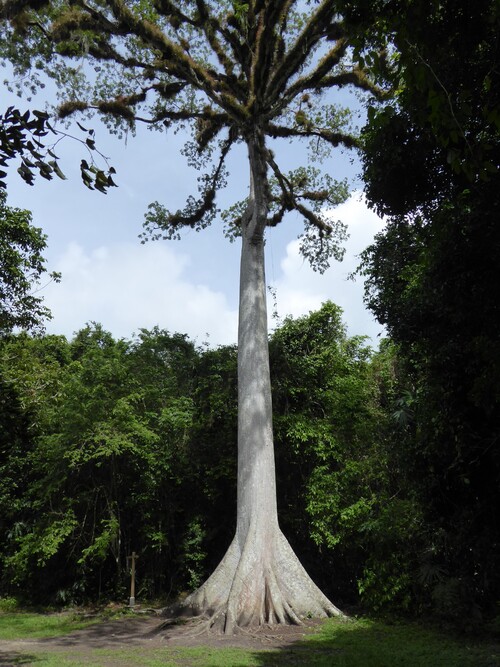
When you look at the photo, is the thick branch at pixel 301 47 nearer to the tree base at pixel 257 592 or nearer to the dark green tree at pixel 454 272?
the dark green tree at pixel 454 272

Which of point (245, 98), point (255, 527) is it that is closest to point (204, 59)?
point (245, 98)

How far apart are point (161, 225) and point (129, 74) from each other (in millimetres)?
3401

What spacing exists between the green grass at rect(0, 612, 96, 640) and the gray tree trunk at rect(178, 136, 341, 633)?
2.04 meters

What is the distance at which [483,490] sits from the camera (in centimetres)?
532

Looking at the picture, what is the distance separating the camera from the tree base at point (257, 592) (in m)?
8.84

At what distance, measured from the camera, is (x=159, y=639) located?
8.43 m

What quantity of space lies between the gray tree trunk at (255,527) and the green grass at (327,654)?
2.67 feet

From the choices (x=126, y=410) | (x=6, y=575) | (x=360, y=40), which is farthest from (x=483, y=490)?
(x=6, y=575)

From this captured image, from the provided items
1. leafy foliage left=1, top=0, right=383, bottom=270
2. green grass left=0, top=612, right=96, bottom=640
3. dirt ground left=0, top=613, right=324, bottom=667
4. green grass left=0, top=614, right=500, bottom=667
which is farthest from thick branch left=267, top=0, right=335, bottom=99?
A: green grass left=0, top=612, right=96, bottom=640

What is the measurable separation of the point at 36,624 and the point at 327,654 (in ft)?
18.3

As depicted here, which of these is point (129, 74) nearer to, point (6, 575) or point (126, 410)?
point (126, 410)

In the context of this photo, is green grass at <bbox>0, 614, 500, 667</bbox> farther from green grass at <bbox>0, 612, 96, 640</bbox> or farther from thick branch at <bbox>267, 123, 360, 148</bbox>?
thick branch at <bbox>267, 123, 360, 148</bbox>

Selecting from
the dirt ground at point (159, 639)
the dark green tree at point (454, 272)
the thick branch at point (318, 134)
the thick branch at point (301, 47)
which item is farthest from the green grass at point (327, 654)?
the thick branch at point (318, 134)

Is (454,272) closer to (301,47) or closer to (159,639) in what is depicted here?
(159,639)
